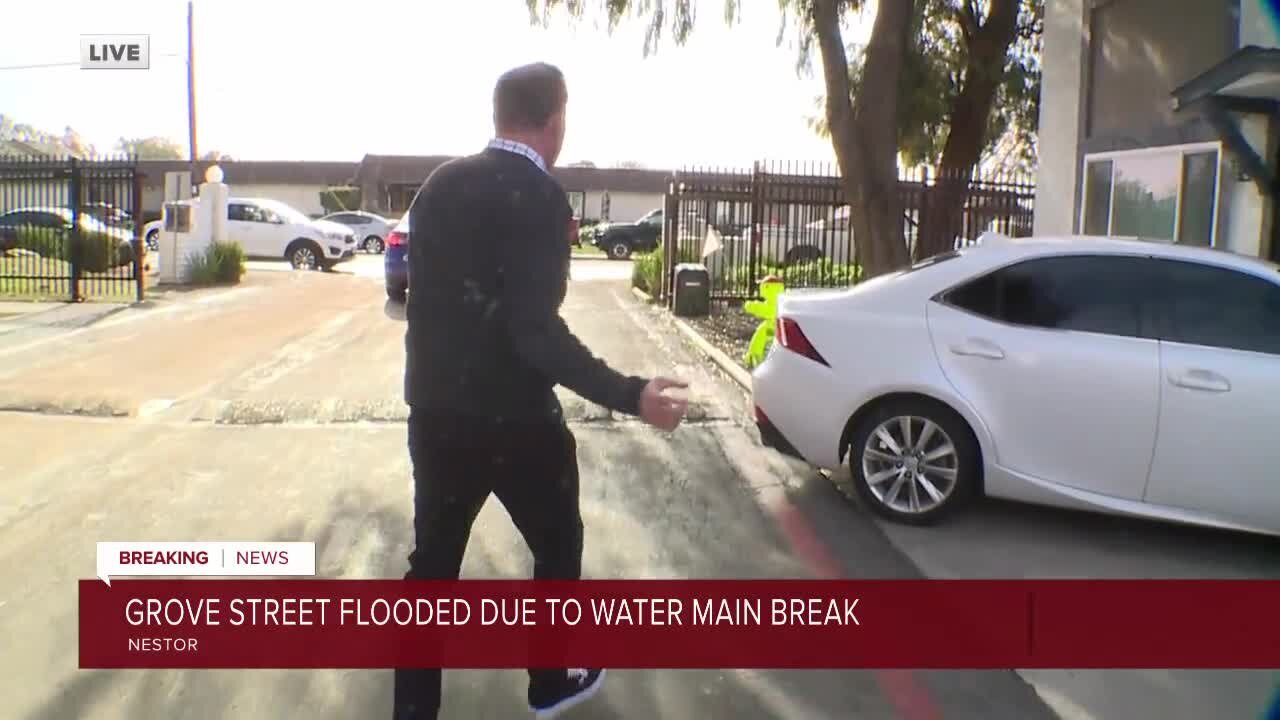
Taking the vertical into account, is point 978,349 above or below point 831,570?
above

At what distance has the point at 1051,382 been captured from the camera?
231 inches

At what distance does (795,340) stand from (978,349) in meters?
1.04

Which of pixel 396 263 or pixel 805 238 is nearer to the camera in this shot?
pixel 396 263

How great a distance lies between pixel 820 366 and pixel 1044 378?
47.2 inches

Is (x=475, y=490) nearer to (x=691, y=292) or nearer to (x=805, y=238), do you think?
(x=691, y=292)

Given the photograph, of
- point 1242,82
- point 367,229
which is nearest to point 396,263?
point 1242,82

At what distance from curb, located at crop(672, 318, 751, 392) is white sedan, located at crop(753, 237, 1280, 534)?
3771 millimetres

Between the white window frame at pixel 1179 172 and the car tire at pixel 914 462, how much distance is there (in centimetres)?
368

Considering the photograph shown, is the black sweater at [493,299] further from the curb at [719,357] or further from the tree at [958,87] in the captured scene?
the tree at [958,87]

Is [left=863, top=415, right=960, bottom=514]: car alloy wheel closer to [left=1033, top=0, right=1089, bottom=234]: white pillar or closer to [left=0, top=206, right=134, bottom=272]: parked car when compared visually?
[left=1033, top=0, right=1089, bottom=234]: white pillar

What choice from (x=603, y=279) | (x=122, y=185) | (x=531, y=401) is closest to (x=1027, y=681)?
(x=531, y=401)

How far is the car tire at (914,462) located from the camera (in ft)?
19.9

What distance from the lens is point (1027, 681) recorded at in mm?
4328

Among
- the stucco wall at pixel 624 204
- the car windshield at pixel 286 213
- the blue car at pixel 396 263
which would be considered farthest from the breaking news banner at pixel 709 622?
the stucco wall at pixel 624 204
